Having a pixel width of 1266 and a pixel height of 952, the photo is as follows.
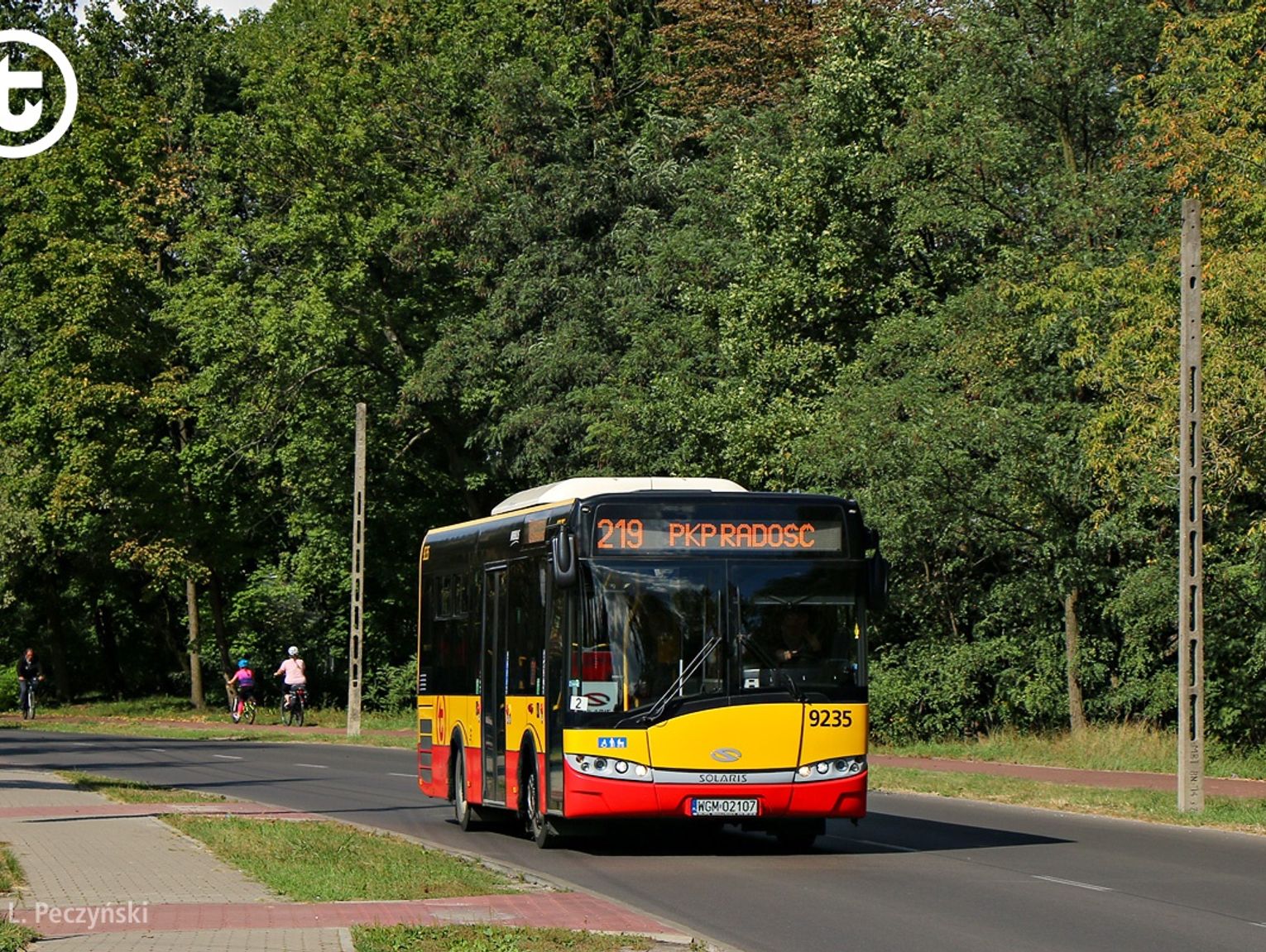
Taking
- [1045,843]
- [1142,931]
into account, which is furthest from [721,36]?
[1142,931]

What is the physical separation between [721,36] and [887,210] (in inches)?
513

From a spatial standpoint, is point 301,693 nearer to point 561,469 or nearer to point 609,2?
point 561,469

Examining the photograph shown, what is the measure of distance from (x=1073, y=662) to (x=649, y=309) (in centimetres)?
1492

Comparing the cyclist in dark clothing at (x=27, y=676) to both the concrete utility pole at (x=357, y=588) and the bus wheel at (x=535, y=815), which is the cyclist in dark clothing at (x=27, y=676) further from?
the bus wheel at (x=535, y=815)

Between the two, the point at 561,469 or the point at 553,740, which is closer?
the point at 553,740

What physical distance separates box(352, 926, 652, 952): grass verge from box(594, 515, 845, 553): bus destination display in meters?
6.04

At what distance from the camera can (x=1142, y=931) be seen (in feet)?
41.5

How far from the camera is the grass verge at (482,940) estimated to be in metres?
10.8

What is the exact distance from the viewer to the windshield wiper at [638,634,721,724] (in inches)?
663

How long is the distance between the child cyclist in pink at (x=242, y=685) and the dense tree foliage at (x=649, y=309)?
17.5 ft

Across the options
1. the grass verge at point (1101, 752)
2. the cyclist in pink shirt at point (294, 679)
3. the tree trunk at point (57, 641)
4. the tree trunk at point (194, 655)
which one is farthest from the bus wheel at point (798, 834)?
the tree trunk at point (57, 641)

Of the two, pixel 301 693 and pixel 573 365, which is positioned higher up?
pixel 573 365

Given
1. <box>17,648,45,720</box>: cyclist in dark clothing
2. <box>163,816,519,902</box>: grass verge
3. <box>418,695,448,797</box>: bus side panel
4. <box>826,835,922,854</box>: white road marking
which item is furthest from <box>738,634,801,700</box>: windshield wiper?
<box>17,648,45,720</box>: cyclist in dark clothing

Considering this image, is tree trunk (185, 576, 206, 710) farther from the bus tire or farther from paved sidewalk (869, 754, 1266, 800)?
the bus tire
